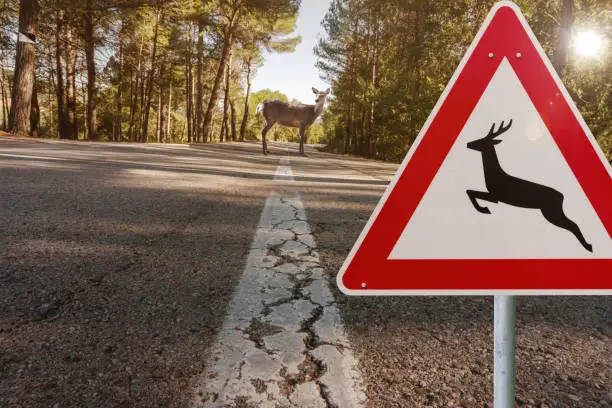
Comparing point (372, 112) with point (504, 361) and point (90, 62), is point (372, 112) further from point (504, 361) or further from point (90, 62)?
point (504, 361)

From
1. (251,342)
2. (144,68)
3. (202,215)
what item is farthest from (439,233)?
(144,68)

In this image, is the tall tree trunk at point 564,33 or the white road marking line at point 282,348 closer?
the white road marking line at point 282,348

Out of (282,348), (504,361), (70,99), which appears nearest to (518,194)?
(504,361)

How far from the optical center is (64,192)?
391 cm

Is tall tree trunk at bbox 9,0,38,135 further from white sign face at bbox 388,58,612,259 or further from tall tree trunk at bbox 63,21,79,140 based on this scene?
white sign face at bbox 388,58,612,259

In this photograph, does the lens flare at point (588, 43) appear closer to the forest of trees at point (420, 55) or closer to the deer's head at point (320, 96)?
the forest of trees at point (420, 55)

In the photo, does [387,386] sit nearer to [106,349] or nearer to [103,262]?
[106,349]

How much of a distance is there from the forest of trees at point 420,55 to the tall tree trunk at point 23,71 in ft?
45.3

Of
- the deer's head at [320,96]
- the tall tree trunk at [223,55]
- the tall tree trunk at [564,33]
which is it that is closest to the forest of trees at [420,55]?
the tall tree trunk at [564,33]

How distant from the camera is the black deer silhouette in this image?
1032mm

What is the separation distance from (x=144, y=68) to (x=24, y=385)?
38.6 metres

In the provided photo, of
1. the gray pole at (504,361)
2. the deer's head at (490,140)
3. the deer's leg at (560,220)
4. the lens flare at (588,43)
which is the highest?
the lens flare at (588,43)

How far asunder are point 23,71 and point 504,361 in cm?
1615

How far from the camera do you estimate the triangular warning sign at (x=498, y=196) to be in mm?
1023
